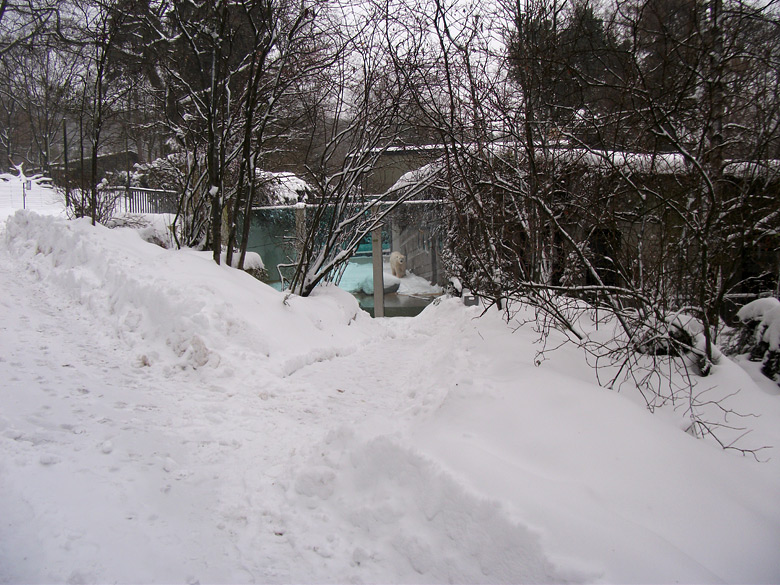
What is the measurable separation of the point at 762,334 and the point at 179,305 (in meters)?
6.17

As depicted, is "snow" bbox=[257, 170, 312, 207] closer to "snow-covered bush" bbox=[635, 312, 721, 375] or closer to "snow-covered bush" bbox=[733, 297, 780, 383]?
"snow-covered bush" bbox=[635, 312, 721, 375]

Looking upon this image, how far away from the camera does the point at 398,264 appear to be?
512 inches

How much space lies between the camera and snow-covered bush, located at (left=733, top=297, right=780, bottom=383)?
15.3 ft

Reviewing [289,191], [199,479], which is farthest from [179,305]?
[289,191]

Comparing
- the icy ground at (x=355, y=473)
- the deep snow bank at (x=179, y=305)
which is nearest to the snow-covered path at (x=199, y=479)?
the icy ground at (x=355, y=473)

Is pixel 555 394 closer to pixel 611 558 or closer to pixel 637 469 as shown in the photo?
pixel 637 469

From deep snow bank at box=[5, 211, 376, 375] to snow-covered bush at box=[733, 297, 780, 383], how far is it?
490cm

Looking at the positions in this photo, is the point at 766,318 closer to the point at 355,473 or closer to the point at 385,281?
the point at 355,473

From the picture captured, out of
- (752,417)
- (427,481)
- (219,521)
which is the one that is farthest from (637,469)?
(219,521)

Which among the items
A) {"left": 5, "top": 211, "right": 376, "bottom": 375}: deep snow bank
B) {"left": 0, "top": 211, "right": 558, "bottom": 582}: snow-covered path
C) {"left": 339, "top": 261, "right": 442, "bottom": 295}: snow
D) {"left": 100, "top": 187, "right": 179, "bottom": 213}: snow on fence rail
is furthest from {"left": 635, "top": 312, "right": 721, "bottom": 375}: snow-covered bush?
{"left": 100, "top": 187, "right": 179, "bottom": 213}: snow on fence rail

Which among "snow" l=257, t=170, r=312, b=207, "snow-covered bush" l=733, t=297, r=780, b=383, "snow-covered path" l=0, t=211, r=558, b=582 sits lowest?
"snow-covered path" l=0, t=211, r=558, b=582

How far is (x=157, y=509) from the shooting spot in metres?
2.75

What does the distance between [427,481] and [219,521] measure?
1.18m

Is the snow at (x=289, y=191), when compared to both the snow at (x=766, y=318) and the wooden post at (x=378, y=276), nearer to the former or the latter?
the wooden post at (x=378, y=276)
